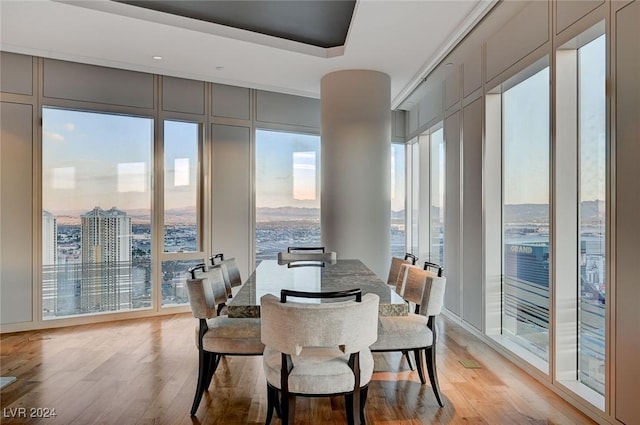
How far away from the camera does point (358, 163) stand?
454cm

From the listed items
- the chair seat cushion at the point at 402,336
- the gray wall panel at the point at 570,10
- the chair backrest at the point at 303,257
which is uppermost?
the gray wall panel at the point at 570,10

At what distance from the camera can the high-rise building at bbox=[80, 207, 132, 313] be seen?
4637 mm

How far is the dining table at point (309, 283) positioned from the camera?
2020 mm

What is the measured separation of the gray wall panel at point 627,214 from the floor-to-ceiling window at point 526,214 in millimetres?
801

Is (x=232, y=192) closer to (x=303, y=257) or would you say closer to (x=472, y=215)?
(x=303, y=257)

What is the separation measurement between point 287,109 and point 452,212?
108 inches

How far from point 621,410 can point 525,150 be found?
2.10 meters

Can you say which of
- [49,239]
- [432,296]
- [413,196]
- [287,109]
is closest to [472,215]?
[432,296]

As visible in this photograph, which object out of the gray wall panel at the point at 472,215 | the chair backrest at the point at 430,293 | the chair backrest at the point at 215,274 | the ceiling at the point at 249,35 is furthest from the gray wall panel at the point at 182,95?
the chair backrest at the point at 430,293

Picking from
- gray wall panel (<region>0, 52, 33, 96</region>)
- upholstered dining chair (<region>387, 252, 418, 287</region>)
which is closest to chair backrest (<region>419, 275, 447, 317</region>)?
upholstered dining chair (<region>387, 252, 418, 287</region>)

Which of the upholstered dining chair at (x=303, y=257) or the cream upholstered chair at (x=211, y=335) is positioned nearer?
the cream upholstered chair at (x=211, y=335)

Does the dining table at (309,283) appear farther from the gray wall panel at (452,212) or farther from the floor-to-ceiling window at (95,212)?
the floor-to-ceiling window at (95,212)

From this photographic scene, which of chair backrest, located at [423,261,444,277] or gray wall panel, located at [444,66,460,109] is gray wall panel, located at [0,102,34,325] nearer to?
chair backrest, located at [423,261,444,277]

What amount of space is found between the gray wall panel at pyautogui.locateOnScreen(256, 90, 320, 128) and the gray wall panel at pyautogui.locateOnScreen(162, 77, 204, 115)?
79 cm
